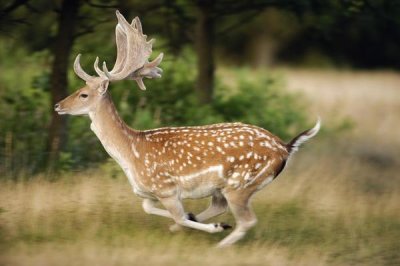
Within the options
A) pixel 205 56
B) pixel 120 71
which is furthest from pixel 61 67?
pixel 205 56

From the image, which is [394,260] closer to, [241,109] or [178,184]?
[178,184]

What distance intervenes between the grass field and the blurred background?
0.06ft

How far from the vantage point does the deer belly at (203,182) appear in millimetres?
8078

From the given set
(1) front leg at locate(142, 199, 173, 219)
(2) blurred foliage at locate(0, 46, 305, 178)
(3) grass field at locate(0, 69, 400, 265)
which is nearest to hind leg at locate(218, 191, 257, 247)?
(3) grass field at locate(0, 69, 400, 265)

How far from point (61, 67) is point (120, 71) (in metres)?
2.35

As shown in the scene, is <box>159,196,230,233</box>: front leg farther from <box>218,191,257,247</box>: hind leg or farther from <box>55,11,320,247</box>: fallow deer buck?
<box>218,191,257,247</box>: hind leg

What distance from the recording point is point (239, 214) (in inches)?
319

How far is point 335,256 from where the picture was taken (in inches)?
324

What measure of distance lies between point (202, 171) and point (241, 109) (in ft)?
18.7

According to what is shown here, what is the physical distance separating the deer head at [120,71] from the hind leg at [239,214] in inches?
56.1

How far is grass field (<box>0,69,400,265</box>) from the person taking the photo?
7.78 m

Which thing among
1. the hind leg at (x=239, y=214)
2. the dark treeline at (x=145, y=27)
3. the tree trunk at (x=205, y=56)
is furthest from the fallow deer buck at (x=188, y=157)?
the tree trunk at (x=205, y=56)

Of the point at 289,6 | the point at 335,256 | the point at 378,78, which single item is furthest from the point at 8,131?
the point at 378,78

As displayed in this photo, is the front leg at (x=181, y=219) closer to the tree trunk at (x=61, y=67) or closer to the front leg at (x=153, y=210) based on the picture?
the front leg at (x=153, y=210)
